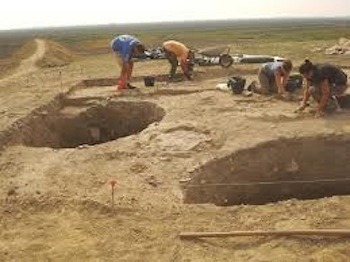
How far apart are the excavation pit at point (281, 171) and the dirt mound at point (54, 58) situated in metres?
15.3

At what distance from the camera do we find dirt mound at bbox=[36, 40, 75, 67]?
2324cm

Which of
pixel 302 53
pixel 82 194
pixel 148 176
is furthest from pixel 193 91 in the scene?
pixel 302 53

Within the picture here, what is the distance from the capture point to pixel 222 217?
638 centimetres

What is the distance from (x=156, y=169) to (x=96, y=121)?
4.92 meters

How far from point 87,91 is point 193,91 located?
309 cm

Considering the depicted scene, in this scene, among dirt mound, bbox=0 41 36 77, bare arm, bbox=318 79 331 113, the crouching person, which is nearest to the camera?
bare arm, bbox=318 79 331 113

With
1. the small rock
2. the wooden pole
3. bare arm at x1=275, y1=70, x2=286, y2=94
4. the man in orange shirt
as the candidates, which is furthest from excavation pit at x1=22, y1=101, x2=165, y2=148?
the wooden pole

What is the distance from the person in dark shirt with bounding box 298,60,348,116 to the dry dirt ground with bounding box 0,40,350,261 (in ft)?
1.23

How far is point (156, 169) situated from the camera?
8.04m

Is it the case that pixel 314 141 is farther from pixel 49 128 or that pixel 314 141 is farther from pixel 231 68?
pixel 231 68

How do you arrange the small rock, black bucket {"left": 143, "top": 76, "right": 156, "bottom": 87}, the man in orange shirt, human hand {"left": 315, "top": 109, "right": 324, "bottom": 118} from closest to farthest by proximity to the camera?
the small rock, human hand {"left": 315, "top": 109, "right": 324, "bottom": 118}, the man in orange shirt, black bucket {"left": 143, "top": 76, "right": 156, "bottom": 87}

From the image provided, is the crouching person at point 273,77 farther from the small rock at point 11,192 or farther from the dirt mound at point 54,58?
the dirt mound at point 54,58

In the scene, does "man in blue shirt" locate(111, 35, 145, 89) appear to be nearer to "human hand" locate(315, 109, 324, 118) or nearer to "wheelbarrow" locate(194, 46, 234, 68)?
"wheelbarrow" locate(194, 46, 234, 68)

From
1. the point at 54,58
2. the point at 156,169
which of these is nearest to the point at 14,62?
the point at 54,58
